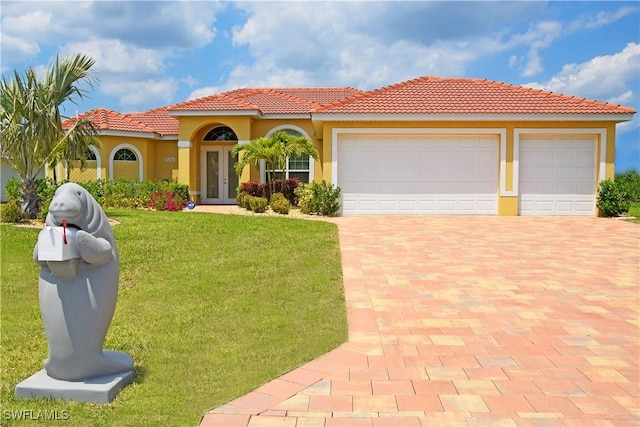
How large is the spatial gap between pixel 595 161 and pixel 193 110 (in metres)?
14.6

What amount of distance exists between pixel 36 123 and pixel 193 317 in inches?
367

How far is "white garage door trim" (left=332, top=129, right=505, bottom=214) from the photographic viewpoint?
17828mm

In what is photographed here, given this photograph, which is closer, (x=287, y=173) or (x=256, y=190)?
(x=256, y=190)

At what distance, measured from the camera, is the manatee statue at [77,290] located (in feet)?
12.7

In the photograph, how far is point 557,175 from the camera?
17.8m

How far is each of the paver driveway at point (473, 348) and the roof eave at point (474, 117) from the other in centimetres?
772

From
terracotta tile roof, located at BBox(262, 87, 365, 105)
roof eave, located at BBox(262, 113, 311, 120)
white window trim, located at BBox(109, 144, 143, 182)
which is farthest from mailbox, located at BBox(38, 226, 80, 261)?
terracotta tile roof, located at BBox(262, 87, 365, 105)

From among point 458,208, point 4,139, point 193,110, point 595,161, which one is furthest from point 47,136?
point 595,161

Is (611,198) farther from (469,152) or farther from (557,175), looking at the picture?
(469,152)

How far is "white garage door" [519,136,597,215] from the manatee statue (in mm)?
16271

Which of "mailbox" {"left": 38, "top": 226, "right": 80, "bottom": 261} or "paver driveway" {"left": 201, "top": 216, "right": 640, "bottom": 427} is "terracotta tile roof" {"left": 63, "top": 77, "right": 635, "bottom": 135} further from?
"mailbox" {"left": 38, "top": 226, "right": 80, "bottom": 261}

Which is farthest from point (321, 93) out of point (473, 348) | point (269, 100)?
point (473, 348)

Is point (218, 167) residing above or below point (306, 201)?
above

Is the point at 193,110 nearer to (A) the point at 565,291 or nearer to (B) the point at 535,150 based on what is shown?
(B) the point at 535,150
